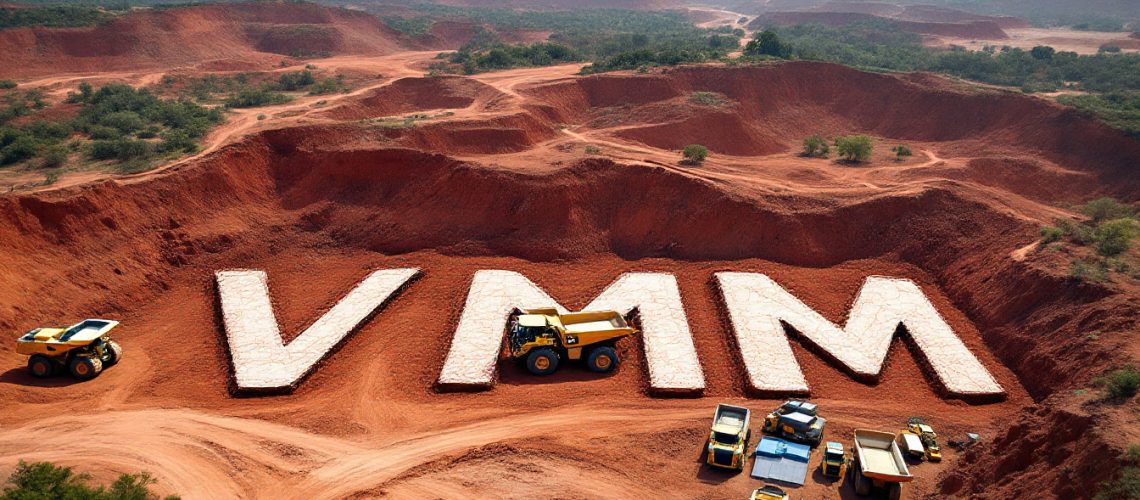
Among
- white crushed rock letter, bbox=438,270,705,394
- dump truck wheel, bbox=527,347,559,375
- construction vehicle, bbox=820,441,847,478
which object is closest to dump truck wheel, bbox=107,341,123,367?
white crushed rock letter, bbox=438,270,705,394

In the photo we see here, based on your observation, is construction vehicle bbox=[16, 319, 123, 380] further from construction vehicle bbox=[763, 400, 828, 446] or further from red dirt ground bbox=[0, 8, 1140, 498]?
construction vehicle bbox=[763, 400, 828, 446]

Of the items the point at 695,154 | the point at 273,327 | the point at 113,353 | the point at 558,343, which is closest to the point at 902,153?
the point at 695,154

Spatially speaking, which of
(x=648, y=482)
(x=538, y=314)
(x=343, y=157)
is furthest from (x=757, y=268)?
(x=343, y=157)

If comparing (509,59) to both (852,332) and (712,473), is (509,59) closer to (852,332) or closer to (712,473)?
(852,332)

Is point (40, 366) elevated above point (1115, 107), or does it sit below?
below

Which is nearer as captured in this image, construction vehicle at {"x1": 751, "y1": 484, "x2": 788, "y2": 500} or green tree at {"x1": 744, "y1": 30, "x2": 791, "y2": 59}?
construction vehicle at {"x1": 751, "y1": 484, "x2": 788, "y2": 500}

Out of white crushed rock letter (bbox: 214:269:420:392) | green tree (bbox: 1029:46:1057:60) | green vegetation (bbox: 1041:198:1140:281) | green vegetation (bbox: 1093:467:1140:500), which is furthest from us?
green tree (bbox: 1029:46:1057:60)
